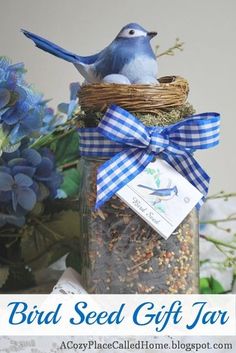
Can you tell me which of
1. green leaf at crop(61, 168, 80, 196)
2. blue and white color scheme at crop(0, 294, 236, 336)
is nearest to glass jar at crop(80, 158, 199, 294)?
blue and white color scheme at crop(0, 294, 236, 336)

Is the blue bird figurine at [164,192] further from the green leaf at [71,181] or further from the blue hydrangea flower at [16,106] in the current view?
the green leaf at [71,181]

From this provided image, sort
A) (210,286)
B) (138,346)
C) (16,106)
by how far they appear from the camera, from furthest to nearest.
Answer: (210,286) → (16,106) → (138,346)

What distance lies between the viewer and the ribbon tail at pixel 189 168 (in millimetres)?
652

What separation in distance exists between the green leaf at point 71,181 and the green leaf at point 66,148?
0.10 feet

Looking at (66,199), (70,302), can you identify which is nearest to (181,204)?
(70,302)

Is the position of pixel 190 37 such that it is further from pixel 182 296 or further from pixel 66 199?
pixel 182 296

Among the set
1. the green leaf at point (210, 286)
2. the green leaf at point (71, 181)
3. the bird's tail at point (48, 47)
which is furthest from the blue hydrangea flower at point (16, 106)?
the green leaf at point (210, 286)

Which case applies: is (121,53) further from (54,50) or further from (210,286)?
(210,286)

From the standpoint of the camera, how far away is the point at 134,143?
2.08 feet

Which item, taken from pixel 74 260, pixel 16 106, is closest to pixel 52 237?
pixel 74 260

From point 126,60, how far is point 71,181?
32 centimetres

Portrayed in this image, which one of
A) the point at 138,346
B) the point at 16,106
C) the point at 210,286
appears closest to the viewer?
the point at 138,346

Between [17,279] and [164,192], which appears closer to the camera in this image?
[164,192]

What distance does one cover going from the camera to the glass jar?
0.65 metres
